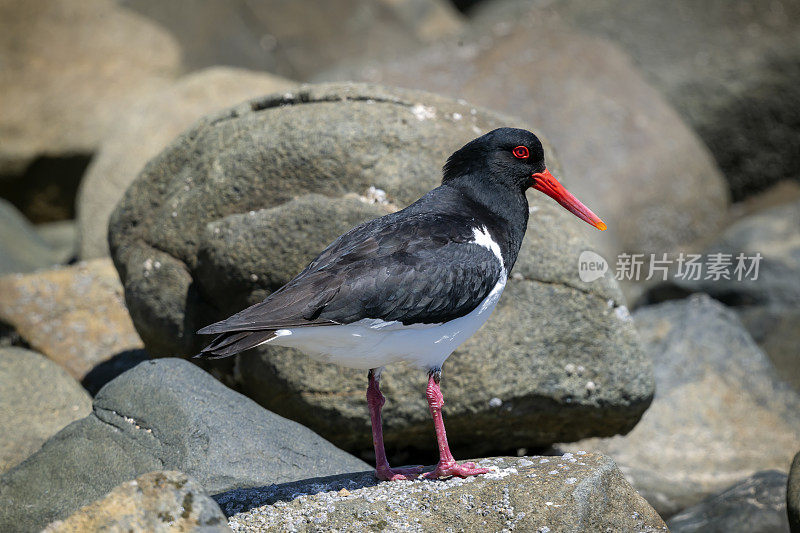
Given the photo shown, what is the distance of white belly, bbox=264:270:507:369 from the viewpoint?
4746 mm

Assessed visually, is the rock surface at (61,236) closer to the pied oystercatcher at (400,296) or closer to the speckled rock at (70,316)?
the speckled rock at (70,316)

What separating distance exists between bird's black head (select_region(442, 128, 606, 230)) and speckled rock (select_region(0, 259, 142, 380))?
12.2 feet

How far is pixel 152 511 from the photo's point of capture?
3756mm

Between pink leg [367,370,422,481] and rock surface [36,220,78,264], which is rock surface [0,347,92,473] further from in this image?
rock surface [36,220,78,264]

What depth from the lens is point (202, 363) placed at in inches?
258

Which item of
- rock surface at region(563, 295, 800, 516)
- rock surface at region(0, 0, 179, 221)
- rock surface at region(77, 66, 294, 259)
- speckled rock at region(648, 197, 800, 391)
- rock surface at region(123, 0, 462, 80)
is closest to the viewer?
rock surface at region(563, 295, 800, 516)

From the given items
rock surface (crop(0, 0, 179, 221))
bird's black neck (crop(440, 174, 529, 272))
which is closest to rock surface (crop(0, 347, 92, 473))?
bird's black neck (crop(440, 174, 529, 272))

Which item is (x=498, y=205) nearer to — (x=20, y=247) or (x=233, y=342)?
(x=233, y=342)

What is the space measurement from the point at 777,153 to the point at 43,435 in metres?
10.1

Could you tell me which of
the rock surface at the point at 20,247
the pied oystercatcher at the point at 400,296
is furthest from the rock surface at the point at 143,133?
the pied oystercatcher at the point at 400,296

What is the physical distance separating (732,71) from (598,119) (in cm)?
247

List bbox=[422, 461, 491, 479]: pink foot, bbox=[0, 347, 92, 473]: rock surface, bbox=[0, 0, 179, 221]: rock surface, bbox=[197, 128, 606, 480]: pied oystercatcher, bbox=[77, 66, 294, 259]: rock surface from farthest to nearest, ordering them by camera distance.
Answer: bbox=[0, 0, 179, 221]: rock surface → bbox=[77, 66, 294, 259]: rock surface → bbox=[0, 347, 92, 473]: rock surface → bbox=[422, 461, 491, 479]: pink foot → bbox=[197, 128, 606, 480]: pied oystercatcher

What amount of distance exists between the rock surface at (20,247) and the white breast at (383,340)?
6.27 meters

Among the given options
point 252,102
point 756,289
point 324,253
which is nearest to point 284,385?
point 324,253
